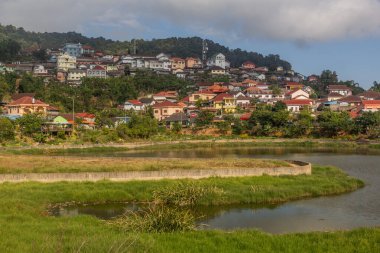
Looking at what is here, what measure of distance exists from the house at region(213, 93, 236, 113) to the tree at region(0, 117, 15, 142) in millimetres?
41615

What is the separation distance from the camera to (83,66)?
122938 millimetres

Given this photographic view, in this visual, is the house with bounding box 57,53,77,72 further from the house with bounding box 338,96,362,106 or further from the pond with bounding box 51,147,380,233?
the pond with bounding box 51,147,380,233

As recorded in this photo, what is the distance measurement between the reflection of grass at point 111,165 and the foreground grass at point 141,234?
11.4 feet

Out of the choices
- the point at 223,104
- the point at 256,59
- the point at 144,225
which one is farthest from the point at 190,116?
the point at 256,59

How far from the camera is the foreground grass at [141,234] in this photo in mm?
14175

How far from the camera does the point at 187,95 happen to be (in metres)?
106

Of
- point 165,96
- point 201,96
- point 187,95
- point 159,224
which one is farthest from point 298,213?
point 187,95

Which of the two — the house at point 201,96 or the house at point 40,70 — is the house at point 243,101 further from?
the house at point 40,70

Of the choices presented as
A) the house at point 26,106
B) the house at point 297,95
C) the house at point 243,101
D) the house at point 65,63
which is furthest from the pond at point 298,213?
the house at point 65,63

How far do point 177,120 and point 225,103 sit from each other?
14.2 m

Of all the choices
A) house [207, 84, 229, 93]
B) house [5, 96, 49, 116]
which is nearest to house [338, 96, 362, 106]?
house [207, 84, 229, 93]

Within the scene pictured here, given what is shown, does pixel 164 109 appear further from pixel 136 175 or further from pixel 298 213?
pixel 298 213

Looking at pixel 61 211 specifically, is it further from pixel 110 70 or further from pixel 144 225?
pixel 110 70

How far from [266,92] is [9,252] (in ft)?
308
